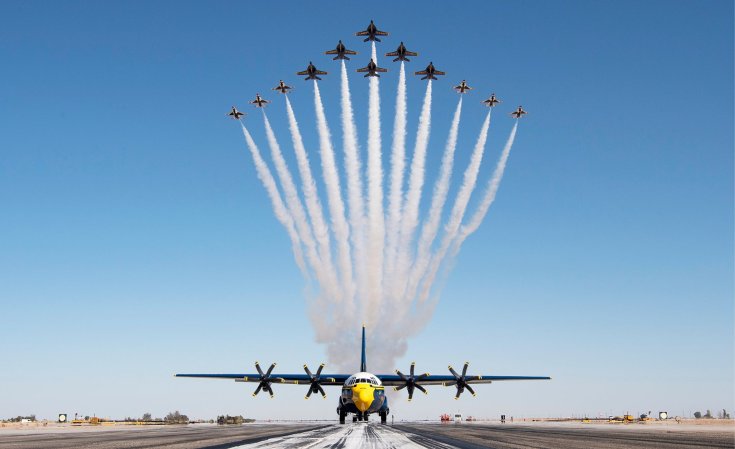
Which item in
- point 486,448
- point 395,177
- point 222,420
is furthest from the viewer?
point 222,420

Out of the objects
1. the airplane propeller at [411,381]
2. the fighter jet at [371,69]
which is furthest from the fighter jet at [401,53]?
the airplane propeller at [411,381]

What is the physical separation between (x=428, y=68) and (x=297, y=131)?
704 inches

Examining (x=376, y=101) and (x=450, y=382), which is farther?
(x=450, y=382)

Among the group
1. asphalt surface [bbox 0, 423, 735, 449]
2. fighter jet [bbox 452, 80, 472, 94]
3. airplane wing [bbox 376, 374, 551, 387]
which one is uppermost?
fighter jet [bbox 452, 80, 472, 94]

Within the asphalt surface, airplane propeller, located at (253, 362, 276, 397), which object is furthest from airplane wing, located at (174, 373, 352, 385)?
the asphalt surface

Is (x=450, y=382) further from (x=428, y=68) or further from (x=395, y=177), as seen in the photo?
(x=428, y=68)

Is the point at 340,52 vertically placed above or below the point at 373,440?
above

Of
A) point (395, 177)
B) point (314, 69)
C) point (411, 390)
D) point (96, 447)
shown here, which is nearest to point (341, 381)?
point (411, 390)

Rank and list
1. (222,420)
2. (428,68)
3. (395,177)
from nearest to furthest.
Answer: (395,177) < (428,68) < (222,420)

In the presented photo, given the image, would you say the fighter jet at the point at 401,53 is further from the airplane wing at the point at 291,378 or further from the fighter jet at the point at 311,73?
the airplane wing at the point at 291,378

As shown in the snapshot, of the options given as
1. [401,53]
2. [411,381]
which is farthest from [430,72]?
[411,381]

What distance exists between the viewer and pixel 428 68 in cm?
7519

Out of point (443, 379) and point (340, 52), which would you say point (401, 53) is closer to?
point (340, 52)

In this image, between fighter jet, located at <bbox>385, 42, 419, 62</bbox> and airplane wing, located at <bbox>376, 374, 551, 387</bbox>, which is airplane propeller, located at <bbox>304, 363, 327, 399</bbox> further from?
fighter jet, located at <bbox>385, 42, 419, 62</bbox>
